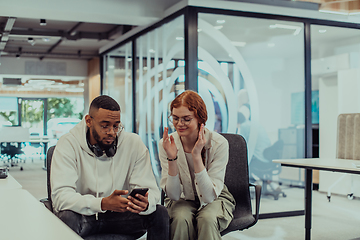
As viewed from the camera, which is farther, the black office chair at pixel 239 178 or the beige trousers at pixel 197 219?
the black office chair at pixel 239 178

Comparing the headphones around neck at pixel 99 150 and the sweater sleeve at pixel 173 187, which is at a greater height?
the headphones around neck at pixel 99 150

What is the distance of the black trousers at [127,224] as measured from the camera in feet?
6.68

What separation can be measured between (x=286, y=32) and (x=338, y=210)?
2394 millimetres

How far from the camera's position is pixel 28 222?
1.32 m

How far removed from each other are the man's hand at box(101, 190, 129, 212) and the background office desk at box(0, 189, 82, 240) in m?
0.36

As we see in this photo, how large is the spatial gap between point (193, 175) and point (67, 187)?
2.62 feet

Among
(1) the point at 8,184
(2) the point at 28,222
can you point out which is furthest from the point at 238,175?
(2) the point at 28,222

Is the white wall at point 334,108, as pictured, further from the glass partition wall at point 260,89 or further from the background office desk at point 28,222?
the background office desk at point 28,222

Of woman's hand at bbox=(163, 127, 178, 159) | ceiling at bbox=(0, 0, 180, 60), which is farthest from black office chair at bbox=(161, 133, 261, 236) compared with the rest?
ceiling at bbox=(0, 0, 180, 60)

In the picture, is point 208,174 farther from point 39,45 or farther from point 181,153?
point 39,45

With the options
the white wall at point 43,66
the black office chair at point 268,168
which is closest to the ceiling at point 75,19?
the white wall at point 43,66

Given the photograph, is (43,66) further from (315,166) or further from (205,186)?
(205,186)

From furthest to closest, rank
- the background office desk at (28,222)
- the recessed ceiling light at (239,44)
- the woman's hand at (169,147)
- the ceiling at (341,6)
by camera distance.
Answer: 1. the recessed ceiling light at (239,44)
2. the ceiling at (341,6)
3. the woman's hand at (169,147)
4. the background office desk at (28,222)

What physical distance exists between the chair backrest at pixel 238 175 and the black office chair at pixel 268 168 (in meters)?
1.96
